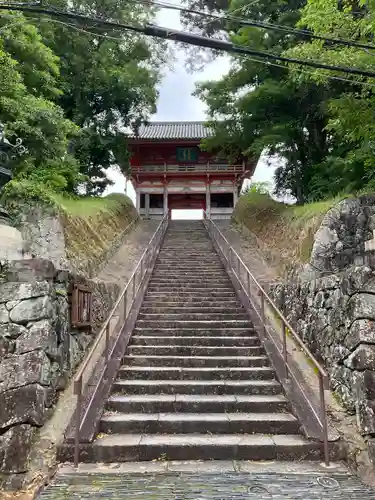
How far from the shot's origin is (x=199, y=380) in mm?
5371

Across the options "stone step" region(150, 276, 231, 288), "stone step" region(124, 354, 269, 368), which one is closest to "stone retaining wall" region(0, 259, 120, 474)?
"stone step" region(124, 354, 269, 368)

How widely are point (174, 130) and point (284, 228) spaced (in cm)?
1933

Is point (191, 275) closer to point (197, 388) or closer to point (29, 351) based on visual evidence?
point (197, 388)

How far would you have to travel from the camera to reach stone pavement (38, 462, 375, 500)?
335cm

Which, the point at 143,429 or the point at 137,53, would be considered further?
the point at 137,53

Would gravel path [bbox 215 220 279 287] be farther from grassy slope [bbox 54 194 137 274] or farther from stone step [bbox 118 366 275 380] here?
grassy slope [bbox 54 194 137 274]

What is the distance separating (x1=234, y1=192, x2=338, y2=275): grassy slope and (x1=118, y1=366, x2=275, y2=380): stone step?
3.46m

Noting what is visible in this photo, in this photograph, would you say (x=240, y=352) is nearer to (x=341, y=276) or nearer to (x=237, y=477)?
(x=341, y=276)

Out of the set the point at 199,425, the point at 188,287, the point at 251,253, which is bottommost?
the point at 199,425

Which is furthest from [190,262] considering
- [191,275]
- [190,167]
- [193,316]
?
[190,167]

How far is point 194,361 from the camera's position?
5684 millimetres

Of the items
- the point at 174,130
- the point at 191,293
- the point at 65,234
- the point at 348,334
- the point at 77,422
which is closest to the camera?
the point at 77,422

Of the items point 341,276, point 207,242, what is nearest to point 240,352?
point 341,276

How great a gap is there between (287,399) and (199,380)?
4.11 feet
